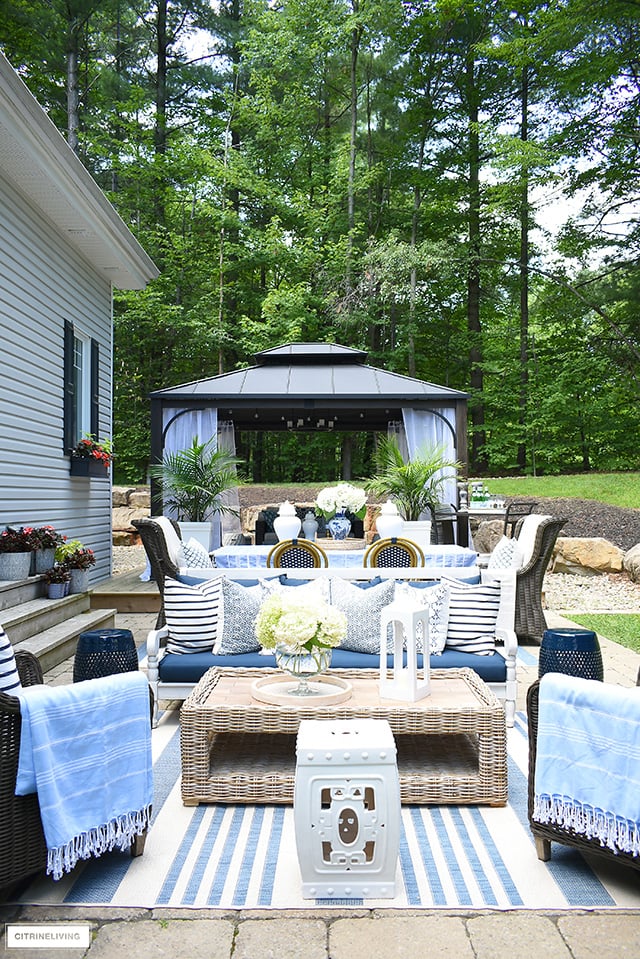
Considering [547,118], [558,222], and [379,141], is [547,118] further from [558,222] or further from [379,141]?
[379,141]

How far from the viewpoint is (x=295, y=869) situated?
8.77ft

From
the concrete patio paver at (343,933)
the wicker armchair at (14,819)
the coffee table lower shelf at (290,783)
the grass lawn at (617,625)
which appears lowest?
the concrete patio paver at (343,933)

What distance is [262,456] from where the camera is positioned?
2072cm

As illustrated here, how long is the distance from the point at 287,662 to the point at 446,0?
1669 cm

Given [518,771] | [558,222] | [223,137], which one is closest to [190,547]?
[518,771]

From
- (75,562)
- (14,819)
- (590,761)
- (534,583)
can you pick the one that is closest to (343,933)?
(590,761)

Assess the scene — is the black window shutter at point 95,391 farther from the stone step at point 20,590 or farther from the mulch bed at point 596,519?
the mulch bed at point 596,519

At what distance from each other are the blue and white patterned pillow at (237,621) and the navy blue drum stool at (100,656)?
1041 millimetres

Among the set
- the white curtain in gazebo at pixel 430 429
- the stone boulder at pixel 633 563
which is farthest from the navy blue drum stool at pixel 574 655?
the stone boulder at pixel 633 563

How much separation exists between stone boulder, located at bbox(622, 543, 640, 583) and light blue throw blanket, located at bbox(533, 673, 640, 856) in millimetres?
7431

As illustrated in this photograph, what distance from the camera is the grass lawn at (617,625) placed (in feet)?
21.4

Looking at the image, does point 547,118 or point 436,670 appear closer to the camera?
point 436,670

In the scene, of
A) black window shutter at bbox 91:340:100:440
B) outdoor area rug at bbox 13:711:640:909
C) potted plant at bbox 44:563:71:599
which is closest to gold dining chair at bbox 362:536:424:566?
outdoor area rug at bbox 13:711:640:909

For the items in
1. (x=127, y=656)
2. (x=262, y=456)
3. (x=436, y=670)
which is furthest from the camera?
(x=262, y=456)
